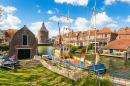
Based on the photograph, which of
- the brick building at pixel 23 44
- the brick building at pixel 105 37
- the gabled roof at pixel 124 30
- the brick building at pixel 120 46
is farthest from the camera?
the gabled roof at pixel 124 30

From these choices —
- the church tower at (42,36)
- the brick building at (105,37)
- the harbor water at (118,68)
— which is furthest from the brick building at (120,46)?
the church tower at (42,36)

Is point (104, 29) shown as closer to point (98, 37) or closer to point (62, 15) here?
point (98, 37)

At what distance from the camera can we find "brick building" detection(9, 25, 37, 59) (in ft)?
62.5

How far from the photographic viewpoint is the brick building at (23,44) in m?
19.1

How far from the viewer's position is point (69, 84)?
29.8 ft

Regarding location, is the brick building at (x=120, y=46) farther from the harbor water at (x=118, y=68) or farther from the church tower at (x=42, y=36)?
the church tower at (x=42, y=36)

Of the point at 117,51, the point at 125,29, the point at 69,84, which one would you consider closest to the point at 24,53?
the point at 69,84

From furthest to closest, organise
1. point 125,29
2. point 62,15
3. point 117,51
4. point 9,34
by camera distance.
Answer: point 9,34, point 125,29, point 117,51, point 62,15

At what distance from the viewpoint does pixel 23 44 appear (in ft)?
65.5

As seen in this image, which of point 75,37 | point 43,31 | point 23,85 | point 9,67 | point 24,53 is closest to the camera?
point 23,85

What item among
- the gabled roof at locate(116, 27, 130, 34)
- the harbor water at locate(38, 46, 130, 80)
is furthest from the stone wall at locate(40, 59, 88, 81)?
the gabled roof at locate(116, 27, 130, 34)

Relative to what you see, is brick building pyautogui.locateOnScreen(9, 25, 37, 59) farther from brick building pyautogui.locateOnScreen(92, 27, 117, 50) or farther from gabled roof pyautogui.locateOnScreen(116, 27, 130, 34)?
gabled roof pyautogui.locateOnScreen(116, 27, 130, 34)

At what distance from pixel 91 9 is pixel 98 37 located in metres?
31.4

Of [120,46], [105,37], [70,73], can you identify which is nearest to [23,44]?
[70,73]
